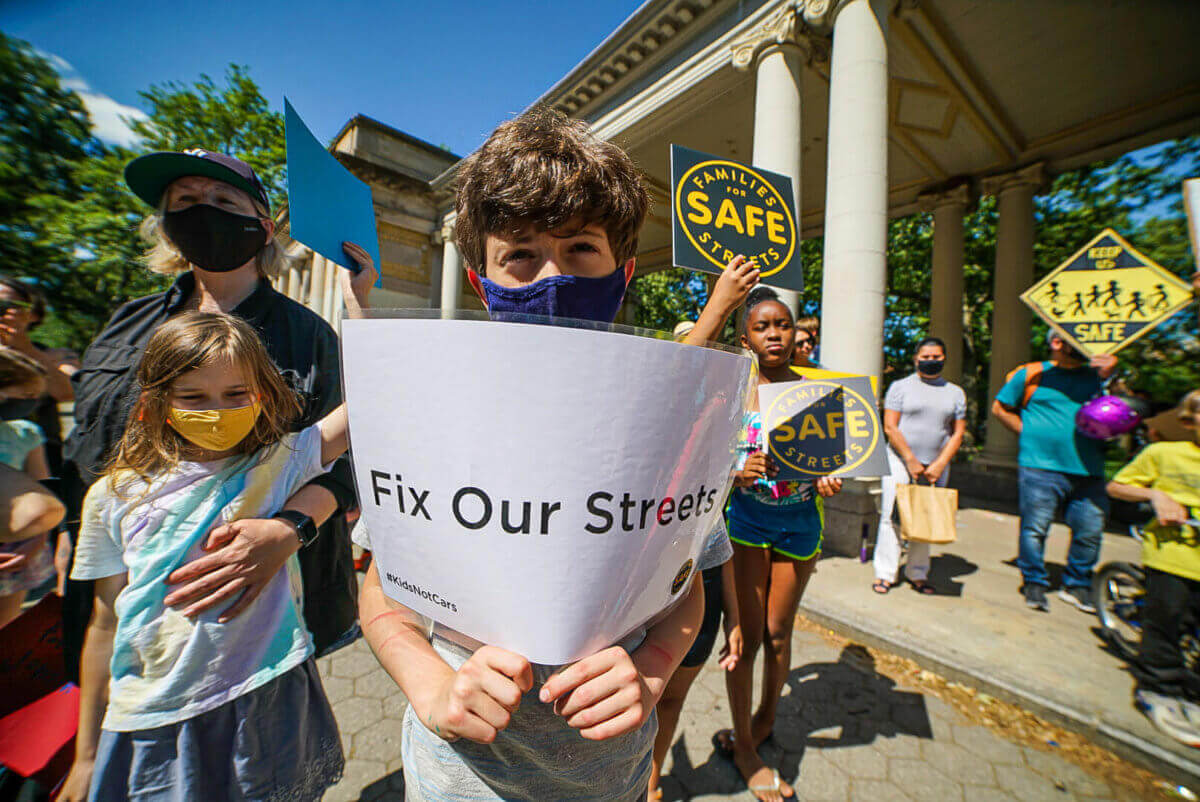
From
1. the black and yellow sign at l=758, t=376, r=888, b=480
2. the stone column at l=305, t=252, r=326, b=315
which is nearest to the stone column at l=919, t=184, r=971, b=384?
the black and yellow sign at l=758, t=376, r=888, b=480

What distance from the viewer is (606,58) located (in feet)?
24.9

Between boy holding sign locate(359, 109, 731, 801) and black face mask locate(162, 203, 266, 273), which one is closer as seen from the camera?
boy holding sign locate(359, 109, 731, 801)

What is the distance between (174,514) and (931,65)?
970 cm

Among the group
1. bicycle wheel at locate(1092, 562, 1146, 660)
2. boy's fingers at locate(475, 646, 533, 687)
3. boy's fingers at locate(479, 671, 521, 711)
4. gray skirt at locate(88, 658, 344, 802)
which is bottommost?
bicycle wheel at locate(1092, 562, 1146, 660)

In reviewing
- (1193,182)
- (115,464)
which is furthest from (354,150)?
(1193,182)

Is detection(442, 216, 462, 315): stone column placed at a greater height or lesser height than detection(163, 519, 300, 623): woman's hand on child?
greater

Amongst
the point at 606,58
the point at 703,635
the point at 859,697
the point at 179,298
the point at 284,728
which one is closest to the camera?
the point at 284,728

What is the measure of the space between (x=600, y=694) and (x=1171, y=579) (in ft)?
12.6

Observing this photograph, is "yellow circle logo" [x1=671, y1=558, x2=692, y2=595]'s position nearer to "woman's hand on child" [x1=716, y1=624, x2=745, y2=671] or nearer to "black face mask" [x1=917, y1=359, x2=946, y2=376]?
"woman's hand on child" [x1=716, y1=624, x2=745, y2=671]

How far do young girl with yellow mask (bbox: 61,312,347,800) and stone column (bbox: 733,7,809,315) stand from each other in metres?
5.28

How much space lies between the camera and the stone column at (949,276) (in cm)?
884

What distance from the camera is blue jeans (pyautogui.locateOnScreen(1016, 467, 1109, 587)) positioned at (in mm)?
3707

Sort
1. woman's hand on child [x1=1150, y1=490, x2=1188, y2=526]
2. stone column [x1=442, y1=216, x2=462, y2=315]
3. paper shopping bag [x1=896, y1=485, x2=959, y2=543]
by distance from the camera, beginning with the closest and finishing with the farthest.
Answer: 1. woman's hand on child [x1=1150, y1=490, x2=1188, y2=526]
2. paper shopping bag [x1=896, y1=485, x2=959, y2=543]
3. stone column [x1=442, y1=216, x2=462, y2=315]

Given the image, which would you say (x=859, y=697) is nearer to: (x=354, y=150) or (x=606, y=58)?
(x=606, y=58)
